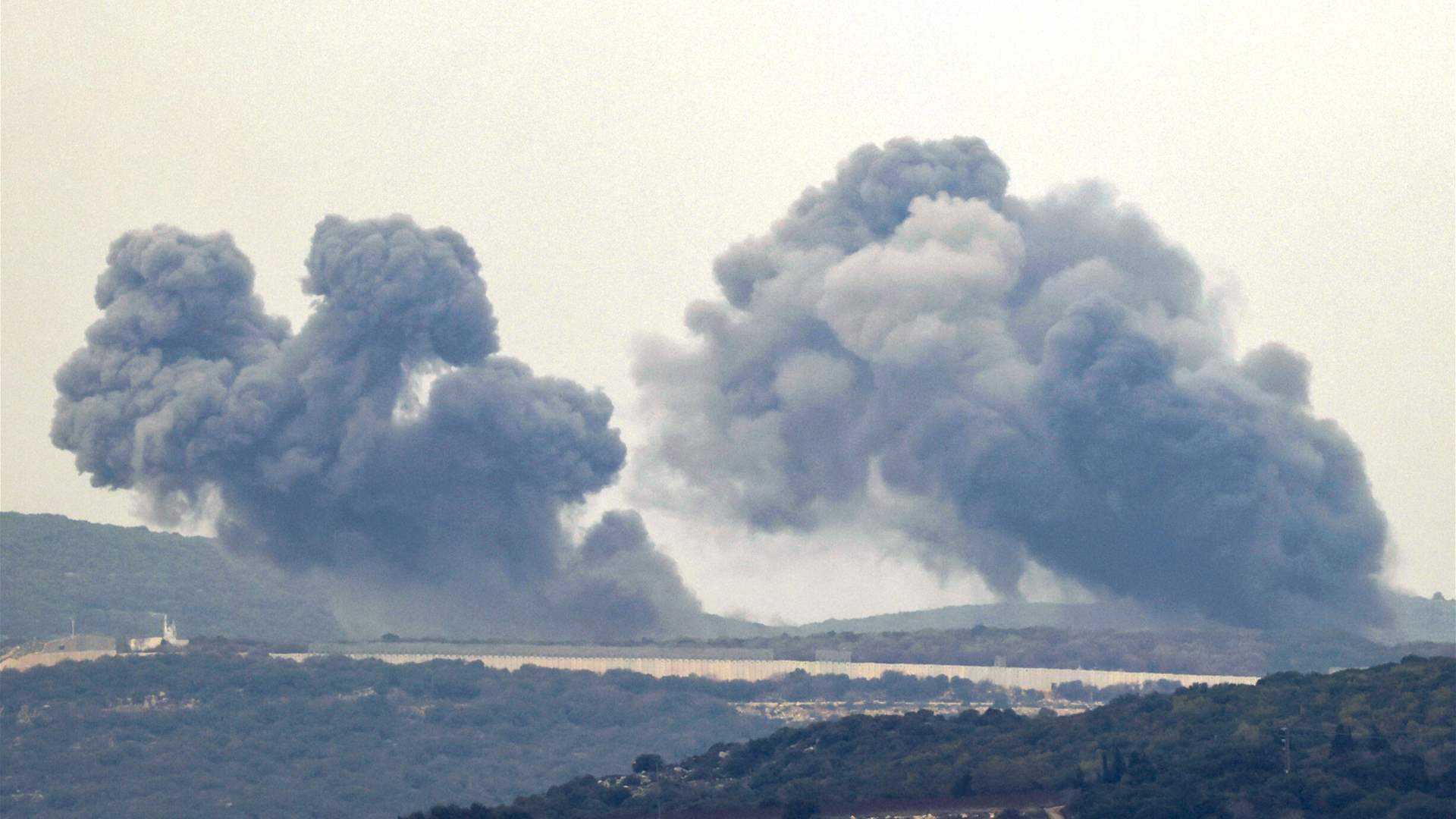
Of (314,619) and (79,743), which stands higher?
(314,619)

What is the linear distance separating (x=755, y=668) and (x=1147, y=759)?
212 feet

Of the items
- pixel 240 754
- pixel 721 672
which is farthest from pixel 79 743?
pixel 721 672

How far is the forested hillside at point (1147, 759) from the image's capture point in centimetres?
8831

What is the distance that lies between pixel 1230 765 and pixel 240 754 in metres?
65.5

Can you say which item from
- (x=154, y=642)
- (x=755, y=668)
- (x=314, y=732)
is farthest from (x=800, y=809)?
(x=154, y=642)

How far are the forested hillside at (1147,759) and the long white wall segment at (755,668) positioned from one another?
35.4m

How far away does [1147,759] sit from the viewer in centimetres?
9669

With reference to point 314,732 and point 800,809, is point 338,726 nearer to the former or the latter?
point 314,732

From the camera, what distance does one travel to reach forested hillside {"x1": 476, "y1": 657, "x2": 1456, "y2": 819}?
3477 inches

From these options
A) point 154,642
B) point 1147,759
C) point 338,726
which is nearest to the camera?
point 1147,759

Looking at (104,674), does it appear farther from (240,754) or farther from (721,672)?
(721,672)

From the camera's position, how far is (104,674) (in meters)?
156

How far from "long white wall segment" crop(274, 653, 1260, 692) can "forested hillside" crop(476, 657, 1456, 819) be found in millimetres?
35434

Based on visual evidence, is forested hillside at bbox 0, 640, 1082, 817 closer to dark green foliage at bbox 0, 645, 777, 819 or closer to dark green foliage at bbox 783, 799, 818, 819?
dark green foliage at bbox 0, 645, 777, 819
